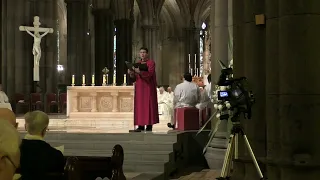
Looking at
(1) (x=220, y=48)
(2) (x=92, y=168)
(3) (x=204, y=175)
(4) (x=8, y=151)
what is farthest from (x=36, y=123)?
(1) (x=220, y=48)

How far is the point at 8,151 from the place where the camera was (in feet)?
8.76

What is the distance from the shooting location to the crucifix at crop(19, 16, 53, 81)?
2109 cm

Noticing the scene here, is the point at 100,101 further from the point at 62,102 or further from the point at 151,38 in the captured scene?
the point at 151,38

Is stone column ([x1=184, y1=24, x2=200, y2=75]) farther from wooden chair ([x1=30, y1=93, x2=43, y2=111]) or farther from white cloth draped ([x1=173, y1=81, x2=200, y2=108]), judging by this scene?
white cloth draped ([x1=173, y1=81, x2=200, y2=108])

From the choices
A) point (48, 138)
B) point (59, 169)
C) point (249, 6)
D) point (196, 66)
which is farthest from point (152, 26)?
point (59, 169)

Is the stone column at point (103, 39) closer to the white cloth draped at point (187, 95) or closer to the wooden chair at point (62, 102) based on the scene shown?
the wooden chair at point (62, 102)

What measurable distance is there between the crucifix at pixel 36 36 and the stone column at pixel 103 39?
28.5 ft

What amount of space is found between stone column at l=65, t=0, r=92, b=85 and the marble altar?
9.48 meters

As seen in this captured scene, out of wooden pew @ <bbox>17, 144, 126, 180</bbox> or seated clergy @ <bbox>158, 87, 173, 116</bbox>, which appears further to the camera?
seated clergy @ <bbox>158, 87, 173, 116</bbox>

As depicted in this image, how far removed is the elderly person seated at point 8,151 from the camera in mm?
2645

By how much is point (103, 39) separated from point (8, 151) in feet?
93.0

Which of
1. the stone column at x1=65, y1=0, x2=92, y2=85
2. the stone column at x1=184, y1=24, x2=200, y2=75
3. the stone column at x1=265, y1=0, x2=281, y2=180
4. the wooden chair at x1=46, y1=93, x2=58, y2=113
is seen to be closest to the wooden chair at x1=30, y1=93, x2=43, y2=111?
the wooden chair at x1=46, y1=93, x2=58, y2=113

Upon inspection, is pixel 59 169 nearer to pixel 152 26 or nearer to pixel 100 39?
pixel 100 39

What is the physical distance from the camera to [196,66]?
41.2 m
